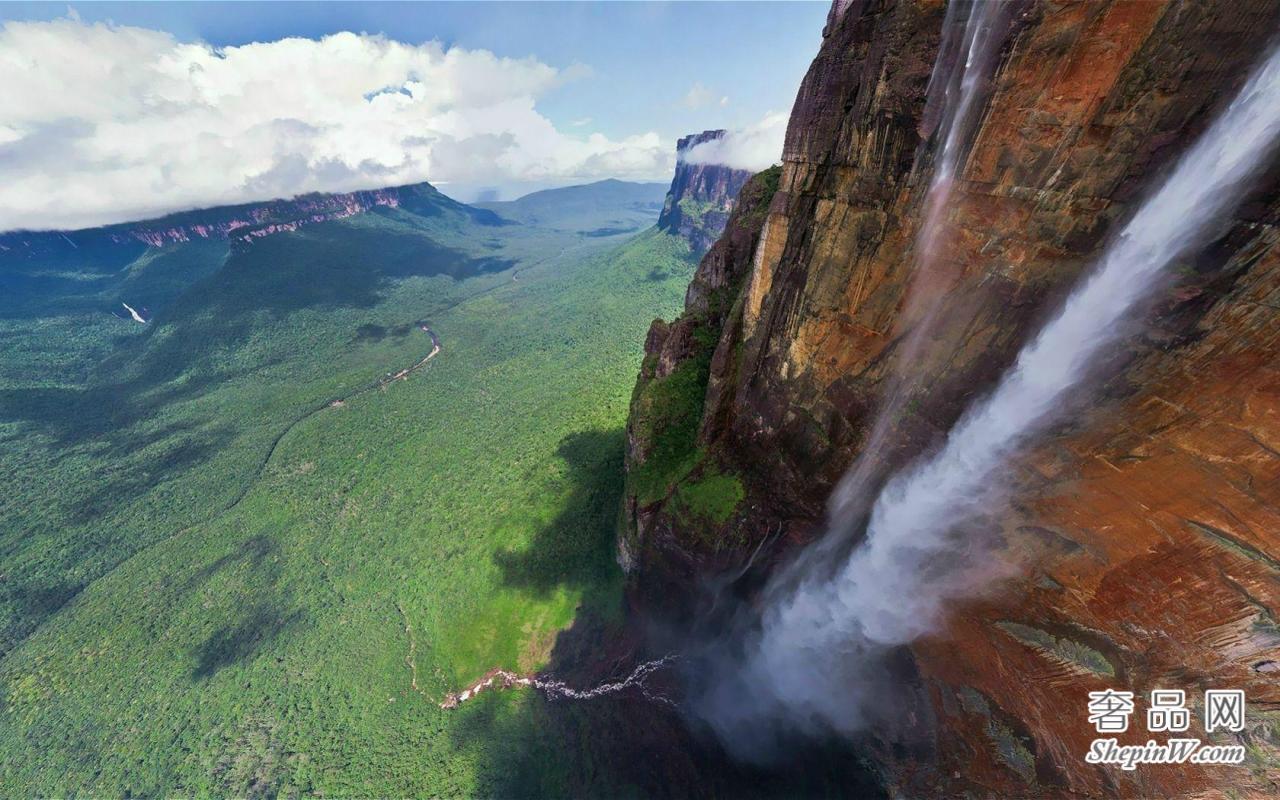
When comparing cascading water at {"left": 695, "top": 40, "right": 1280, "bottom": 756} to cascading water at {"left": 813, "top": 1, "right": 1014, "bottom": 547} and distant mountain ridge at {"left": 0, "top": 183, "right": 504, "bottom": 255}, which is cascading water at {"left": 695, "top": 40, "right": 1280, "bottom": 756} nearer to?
cascading water at {"left": 813, "top": 1, "right": 1014, "bottom": 547}

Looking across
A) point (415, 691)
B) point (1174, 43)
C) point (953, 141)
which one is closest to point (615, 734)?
point (415, 691)

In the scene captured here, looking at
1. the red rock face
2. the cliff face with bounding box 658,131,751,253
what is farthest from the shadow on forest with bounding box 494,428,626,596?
the red rock face

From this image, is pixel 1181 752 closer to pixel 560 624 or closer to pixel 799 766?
pixel 799 766

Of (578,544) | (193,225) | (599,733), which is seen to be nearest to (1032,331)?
(599,733)

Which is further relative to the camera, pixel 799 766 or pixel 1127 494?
pixel 799 766

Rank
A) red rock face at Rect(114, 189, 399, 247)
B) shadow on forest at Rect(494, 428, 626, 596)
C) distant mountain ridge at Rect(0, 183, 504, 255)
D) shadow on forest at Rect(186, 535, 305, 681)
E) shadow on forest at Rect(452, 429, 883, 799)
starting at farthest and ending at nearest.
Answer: red rock face at Rect(114, 189, 399, 247) → distant mountain ridge at Rect(0, 183, 504, 255) → shadow on forest at Rect(186, 535, 305, 681) → shadow on forest at Rect(494, 428, 626, 596) → shadow on forest at Rect(452, 429, 883, 799)

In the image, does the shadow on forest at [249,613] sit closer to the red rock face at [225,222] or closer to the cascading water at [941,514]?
the cascading water at [941,514]
